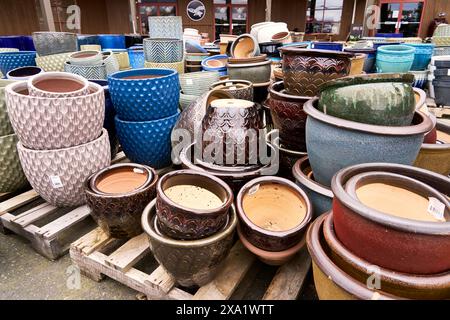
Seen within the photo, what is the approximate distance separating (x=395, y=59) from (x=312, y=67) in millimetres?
2602

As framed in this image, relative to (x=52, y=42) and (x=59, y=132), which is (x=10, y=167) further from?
(x=52, y=42)

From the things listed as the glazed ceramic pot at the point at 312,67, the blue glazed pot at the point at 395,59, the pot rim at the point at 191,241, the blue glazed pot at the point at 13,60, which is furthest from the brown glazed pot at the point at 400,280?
the blue glazed pot at the point at 395,59

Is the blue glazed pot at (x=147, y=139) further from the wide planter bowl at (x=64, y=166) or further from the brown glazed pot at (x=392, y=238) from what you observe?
the brown glazed pot at (x=392, y=238)

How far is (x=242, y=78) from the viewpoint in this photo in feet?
8.79

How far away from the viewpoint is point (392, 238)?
0.80m

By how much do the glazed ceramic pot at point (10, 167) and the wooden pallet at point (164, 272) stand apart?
2.36 ft

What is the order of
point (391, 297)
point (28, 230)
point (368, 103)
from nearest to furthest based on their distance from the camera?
point (391, 297)
point (368, 103)
point (28, 230)

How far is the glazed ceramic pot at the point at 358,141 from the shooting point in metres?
1.13

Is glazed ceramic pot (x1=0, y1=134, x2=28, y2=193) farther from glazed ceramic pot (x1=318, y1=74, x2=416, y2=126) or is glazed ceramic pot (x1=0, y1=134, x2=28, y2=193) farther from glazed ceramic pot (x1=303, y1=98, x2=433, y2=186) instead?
glazed ceramic pot (x1=318, y1=74, x2=416, y2=126)

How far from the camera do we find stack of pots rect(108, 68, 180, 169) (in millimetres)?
1740

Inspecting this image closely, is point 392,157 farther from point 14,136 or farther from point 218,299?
point 14,136

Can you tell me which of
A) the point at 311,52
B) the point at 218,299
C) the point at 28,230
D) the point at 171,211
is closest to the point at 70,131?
the point at 28,230

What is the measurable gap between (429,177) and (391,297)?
0.51m

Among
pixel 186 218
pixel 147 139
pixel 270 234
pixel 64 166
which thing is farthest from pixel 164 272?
pixel 147 139
